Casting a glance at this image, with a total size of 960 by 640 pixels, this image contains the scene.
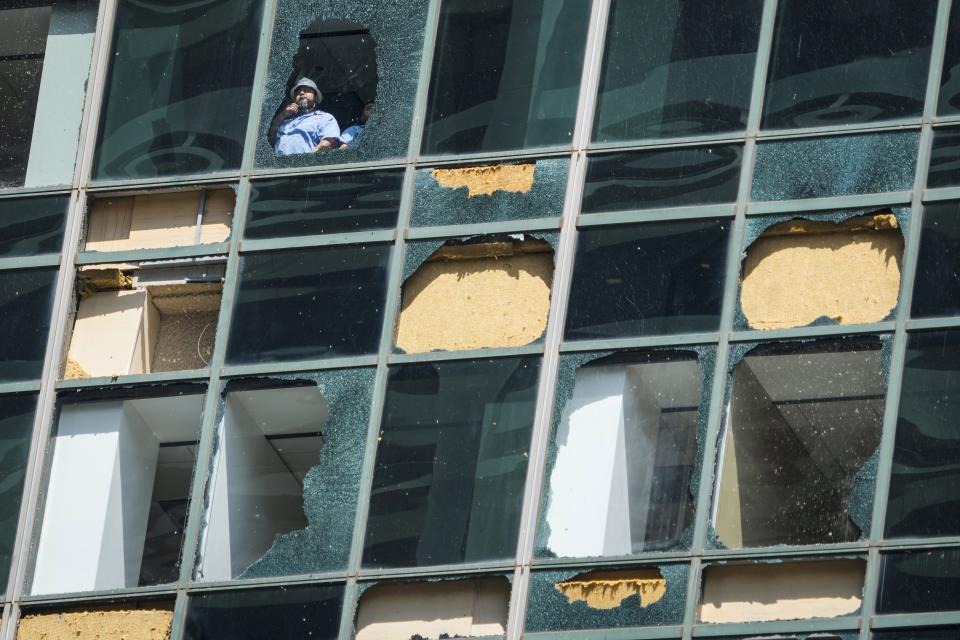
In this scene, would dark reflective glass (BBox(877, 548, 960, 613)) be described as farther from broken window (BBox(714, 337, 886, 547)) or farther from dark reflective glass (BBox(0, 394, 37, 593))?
dark reflective glass (BBox(0, 394, 37, 593))

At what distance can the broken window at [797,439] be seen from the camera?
1809 centimetres

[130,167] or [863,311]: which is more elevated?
[130,167]

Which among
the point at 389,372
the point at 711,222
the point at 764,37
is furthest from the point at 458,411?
the point at 764,37

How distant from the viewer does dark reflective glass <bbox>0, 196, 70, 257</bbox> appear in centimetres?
2002

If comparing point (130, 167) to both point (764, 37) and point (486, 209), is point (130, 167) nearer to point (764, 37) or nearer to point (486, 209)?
point (486, 209)

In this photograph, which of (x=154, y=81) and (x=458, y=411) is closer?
(x=458, y=411)

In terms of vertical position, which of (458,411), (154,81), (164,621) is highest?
(154,81)

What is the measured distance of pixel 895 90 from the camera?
744 inches

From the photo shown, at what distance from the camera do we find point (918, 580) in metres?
17.4

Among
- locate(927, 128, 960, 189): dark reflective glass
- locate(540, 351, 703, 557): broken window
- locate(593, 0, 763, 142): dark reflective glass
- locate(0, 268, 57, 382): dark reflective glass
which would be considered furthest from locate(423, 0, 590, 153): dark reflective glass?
locate(0, 268, 57, 382): dark reflective glass

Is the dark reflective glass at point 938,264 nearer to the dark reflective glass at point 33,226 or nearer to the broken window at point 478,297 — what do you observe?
the broken window at point 478,297

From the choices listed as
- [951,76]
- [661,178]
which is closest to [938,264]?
[951,76]

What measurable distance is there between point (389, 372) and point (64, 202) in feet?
9.62

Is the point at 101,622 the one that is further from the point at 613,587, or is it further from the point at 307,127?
the point at 307,127
